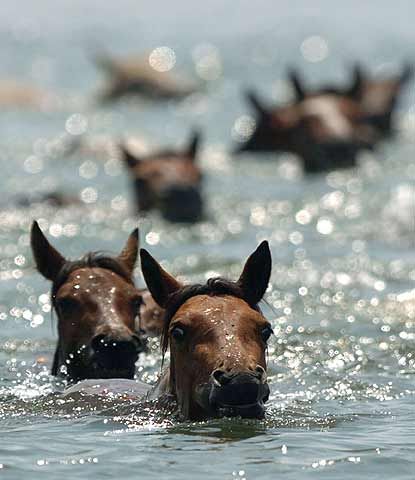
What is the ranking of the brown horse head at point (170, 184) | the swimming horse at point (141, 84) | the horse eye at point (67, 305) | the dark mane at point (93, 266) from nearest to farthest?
the horse eye at point (67, 305), the dark mane at point (93, 266), the brown horse head at point (170, 184), the swimming horse at point (141, 84)

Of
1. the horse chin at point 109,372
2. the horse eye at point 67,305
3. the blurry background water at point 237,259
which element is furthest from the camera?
the horse eye at point 67,305

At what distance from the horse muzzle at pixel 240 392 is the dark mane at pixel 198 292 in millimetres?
952

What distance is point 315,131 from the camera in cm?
2428

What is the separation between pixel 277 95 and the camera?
35562 millimetres

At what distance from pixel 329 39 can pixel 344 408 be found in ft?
129

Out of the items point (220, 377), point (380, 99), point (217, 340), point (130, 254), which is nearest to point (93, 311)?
point (130, 254)

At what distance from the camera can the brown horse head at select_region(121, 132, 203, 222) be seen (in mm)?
19297

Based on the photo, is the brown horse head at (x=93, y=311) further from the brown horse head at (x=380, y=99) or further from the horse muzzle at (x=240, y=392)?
the brown horse head at (x=380, y=99)

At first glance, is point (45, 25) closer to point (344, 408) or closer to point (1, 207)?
point (1, 207)

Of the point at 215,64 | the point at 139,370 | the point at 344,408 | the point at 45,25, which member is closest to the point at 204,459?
the point at 344,408

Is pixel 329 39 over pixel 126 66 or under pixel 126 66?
over

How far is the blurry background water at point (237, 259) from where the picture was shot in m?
7.40

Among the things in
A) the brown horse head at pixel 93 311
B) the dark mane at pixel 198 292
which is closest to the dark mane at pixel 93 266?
the brown horse head at pixel 93 311

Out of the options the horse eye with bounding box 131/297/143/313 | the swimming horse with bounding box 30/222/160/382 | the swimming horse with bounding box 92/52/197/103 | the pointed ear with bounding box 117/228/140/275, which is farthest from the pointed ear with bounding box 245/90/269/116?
the horse eye with bounding box 131/297/143/313
